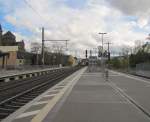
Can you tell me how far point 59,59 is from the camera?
7249 inches

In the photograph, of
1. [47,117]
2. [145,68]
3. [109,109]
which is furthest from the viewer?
[145,68]

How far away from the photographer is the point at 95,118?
1195cm

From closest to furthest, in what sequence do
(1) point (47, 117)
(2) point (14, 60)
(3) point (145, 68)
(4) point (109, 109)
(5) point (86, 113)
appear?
(1) point (47, 117)
(5) point (86, 113)
(4) point (109, 109)
(3) point (145, 68)
(2) point (14, 60)

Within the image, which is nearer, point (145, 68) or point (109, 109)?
point (109, 109)

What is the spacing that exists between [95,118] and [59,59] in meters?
172

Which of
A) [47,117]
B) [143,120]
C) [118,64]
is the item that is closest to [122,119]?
[143,120]

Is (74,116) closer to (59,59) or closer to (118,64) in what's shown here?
(118,64)

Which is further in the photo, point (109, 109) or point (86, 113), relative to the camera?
point (109, 109)

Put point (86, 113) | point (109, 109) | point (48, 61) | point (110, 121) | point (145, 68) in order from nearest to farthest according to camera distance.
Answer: point (110, 121) → point (86, 113) → point (109, 109) → point (145, 68) → point (48, 61)

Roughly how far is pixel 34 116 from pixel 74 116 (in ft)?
4.16

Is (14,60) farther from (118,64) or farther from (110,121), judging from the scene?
(110,121)

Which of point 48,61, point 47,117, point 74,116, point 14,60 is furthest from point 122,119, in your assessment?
point 48,61

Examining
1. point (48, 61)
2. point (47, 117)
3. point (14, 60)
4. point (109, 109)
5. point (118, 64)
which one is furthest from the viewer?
point (48, 61)

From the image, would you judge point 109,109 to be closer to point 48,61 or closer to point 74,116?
point 74,116
